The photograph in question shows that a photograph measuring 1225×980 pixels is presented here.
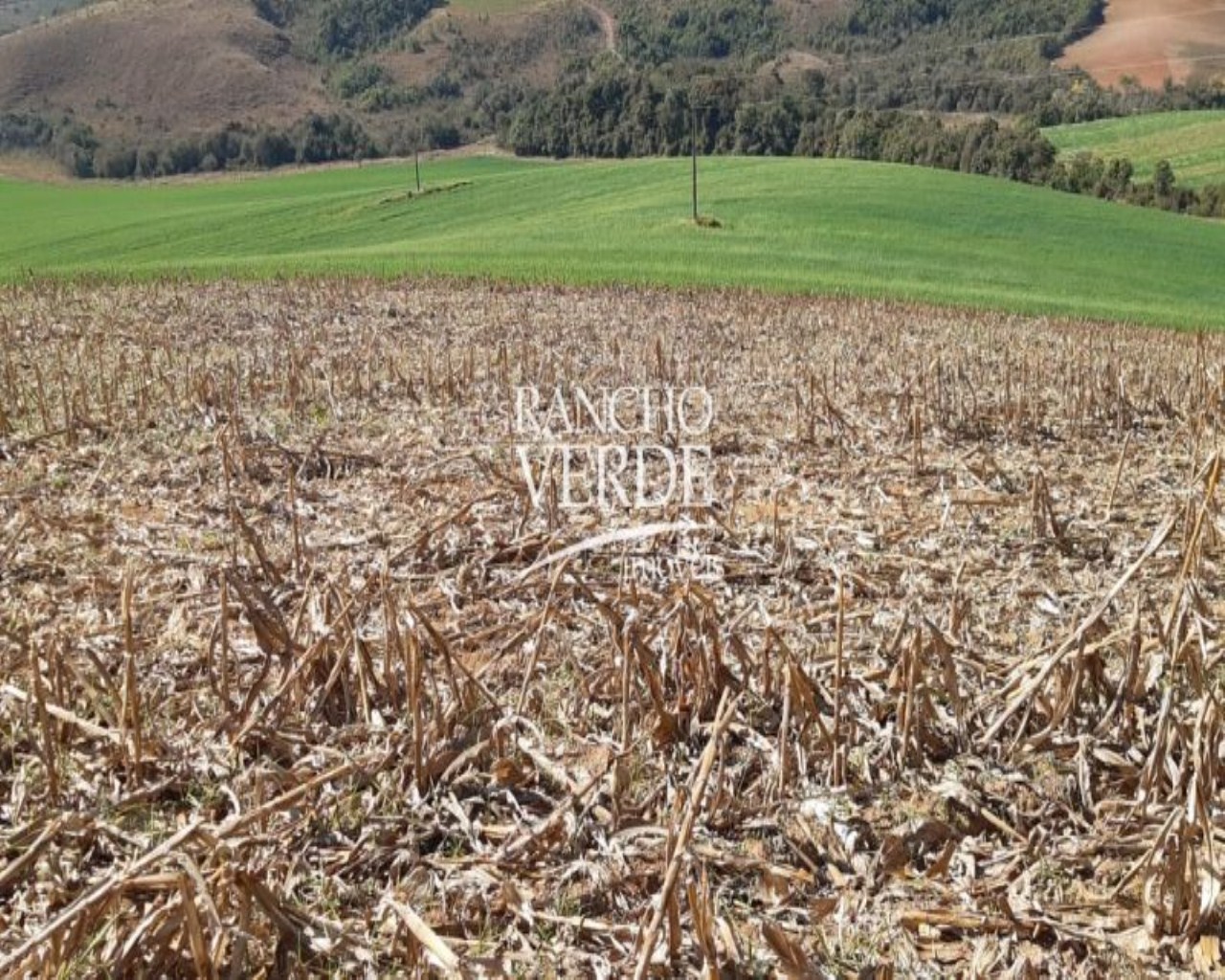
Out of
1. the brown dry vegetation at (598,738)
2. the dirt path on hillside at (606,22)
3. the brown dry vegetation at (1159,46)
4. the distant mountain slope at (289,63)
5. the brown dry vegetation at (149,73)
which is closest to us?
the brown dry vegetation at (598,738)

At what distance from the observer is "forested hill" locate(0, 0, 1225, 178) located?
230 ft

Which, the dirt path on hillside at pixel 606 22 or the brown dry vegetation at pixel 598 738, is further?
the dirt path on hillside at pixel 606 22

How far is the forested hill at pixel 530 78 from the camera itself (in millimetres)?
70188

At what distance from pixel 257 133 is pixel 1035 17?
321ft

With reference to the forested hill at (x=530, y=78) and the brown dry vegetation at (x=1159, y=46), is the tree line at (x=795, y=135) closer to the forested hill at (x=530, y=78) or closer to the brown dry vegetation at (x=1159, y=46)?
the forested hill at (x=530, y=78)

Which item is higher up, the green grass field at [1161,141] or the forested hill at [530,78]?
the forested hill at [530,78]

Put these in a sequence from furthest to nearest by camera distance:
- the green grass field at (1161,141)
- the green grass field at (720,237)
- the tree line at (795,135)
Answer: the green grass field at (1161,141)
the tree line at (795,135)
the green grass field at (720,237)

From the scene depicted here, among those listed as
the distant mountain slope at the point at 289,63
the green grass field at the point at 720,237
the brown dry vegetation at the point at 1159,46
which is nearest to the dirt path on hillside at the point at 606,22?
the distant mountain slope at the point at 289,63

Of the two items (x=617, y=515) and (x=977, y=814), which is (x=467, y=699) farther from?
(x=617, y=515)

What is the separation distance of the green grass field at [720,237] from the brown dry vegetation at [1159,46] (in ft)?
153

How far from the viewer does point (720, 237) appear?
3406 centimetres

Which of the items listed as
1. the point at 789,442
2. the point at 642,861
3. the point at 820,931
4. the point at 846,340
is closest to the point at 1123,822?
the point at 820,931

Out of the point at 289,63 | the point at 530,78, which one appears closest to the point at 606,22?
the point at 530,78

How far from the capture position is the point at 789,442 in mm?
8781
